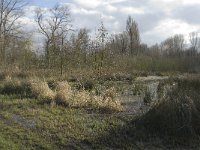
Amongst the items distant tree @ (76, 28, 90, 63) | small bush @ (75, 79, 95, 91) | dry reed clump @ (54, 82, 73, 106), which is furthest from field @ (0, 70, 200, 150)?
distant tree @ (76, 28, 90, 63)

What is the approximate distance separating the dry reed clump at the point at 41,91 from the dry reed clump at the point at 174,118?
206 inches

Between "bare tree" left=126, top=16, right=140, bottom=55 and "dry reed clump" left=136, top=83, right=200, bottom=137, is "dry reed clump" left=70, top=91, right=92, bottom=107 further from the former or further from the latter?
"bare tree" left=126, top=16, right=140, bottom=55

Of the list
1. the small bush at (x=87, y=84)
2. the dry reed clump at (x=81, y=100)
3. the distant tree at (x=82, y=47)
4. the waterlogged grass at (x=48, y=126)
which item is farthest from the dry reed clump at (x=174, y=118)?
the distant tree at (x=82, y=47)

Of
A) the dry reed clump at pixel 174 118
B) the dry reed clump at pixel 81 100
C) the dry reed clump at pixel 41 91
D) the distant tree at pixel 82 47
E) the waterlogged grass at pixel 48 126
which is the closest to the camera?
the waterlogged grass at pixel 48 126

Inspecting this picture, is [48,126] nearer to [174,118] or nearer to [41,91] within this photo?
[174,118]

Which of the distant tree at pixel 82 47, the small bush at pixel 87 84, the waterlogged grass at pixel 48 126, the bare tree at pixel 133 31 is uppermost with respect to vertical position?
the bare tree at pixel 133 31

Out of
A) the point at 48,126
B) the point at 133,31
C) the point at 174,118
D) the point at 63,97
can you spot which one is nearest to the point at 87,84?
the point at 63,97

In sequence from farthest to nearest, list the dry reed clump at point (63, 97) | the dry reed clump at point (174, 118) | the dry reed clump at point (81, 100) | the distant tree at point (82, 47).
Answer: the distant tree at point (82, 47)
the dry reed clump at point (63, 97)
the dry reed clump at point (81, 100)
the dry reed clump at point (174, 118)

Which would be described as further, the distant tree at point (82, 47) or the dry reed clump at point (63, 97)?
the distant tree at point (82, 47)

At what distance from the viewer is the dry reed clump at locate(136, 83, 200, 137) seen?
9.60 m

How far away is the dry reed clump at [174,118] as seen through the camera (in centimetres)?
960

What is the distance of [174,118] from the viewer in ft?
32.2

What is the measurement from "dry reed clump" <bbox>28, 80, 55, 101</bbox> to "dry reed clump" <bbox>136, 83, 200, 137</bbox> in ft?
17.2

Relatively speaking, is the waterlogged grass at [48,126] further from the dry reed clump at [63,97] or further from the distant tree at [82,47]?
the distant tree at [82,47]
